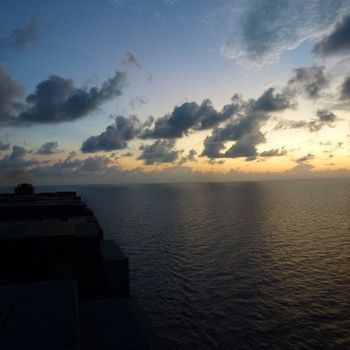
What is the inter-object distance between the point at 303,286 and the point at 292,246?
70.7ft

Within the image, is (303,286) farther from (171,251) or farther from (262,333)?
(171,251)

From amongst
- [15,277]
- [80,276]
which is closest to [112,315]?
[80,276]

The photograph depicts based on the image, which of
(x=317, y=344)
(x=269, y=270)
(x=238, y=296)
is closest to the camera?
(x=317, y=344)

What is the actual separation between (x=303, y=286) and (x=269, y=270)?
22.4 feet

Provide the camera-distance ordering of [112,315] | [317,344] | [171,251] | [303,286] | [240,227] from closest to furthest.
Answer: [112,315]
[317,344]
[303,286]
[171,251]
[240,227]

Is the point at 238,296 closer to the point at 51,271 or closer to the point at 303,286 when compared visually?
the point at 303,286

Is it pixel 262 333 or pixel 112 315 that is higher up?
pixel 112 315

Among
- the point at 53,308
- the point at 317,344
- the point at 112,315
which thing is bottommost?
the point at 317,344

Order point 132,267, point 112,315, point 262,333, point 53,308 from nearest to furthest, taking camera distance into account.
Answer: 1. point 53,308
2. point 112,315
3. point 262,333
4. point 132,267

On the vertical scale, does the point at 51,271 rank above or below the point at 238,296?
above

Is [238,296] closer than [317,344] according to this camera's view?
No

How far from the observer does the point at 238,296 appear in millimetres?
35938

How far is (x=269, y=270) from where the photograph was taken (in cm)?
4484

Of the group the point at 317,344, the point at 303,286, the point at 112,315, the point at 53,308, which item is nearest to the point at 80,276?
the point at 112,315
